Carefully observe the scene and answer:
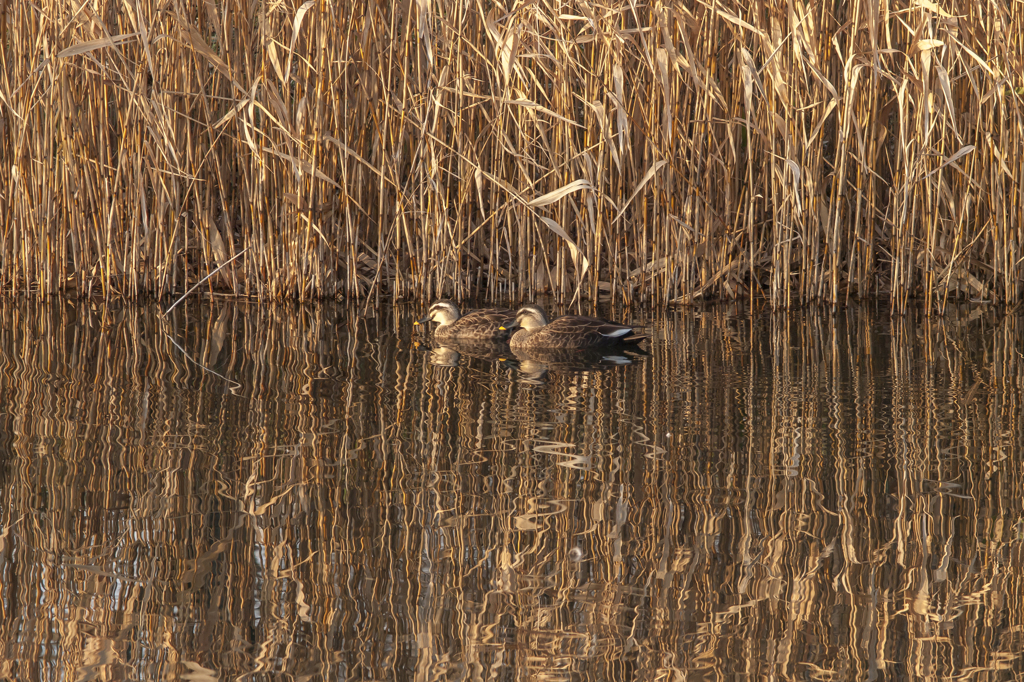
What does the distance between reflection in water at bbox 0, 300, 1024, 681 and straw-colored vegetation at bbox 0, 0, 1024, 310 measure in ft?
4.47

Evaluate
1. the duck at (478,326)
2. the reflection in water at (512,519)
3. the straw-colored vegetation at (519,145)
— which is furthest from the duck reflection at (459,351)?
the straw-colored vegetation at (519,145)

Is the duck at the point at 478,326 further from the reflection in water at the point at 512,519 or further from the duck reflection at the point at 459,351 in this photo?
the reflection in water at the point at 512,519

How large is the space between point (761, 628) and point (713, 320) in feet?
12.4

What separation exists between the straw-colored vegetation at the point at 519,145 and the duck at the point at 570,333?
1.49 feet

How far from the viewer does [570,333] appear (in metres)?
5.32

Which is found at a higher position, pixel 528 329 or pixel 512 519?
pixel 528 329

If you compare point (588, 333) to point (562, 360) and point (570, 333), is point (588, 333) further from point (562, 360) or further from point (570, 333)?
point (562, 360)

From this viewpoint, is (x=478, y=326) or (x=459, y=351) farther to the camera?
(x=478, y=326)

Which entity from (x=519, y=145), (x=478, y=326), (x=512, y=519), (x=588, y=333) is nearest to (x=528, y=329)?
(x=478, y=326)

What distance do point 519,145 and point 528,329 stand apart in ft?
3.23

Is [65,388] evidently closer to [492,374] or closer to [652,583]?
[492,374]

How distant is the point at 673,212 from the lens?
19.9ft

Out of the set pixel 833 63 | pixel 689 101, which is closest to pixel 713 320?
pixel 689 101

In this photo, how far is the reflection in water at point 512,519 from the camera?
2135 millimetres
